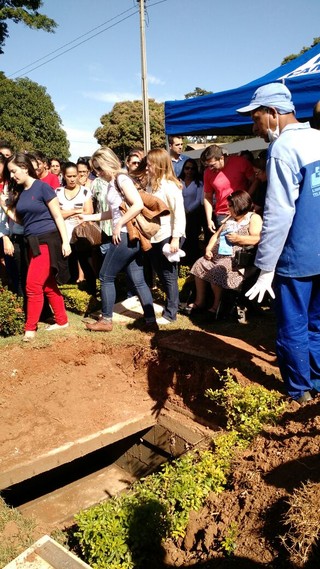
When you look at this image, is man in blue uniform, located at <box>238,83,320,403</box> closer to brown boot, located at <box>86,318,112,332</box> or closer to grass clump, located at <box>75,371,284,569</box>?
grass clump, located at <box>75,371,284,569</box>

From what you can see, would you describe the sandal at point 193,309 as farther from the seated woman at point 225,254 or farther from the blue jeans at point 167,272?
the blue jeans at point 167,272

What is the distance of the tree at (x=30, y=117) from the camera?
31.1m

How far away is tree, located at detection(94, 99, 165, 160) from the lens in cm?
3397

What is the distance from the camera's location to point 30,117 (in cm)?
3225

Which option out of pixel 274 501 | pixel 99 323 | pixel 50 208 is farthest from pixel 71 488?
pixel 274 501

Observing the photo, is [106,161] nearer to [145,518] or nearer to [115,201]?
[115,201]

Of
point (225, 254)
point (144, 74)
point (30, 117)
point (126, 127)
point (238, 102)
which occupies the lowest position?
A: point (225, 254)

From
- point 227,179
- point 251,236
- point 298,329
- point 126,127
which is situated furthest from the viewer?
point 126,127

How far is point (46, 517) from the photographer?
5.20 meters

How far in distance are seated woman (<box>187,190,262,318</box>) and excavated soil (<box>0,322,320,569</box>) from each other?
0.65m

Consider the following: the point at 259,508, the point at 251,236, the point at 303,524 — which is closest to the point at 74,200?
the point at 251,236

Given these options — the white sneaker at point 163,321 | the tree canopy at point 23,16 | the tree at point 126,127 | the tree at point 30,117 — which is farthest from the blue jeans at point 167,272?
the tree at point 126,127

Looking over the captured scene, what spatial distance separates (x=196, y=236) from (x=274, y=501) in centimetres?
503

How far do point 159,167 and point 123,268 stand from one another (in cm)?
127
